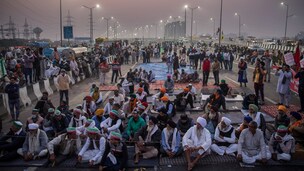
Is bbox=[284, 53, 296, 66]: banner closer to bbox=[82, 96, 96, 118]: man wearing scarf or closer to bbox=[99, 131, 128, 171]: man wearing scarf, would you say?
bbox=[82, 96, 96, 118]: man wearing scarf

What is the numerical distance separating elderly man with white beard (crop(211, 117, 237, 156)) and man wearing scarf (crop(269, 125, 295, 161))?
105 centimetres

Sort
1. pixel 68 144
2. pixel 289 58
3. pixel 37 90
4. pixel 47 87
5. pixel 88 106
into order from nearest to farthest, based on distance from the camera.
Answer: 1. pixel 68 144
2. pixel 88 106
3. pixel 289 58
4. pixel 37 90
5. pixel 47 87

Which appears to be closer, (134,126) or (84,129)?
(84,129)

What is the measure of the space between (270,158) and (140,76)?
13.7 meters

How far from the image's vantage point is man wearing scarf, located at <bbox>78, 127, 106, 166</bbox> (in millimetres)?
7621

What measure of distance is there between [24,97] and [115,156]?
906 cm

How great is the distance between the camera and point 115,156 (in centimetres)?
734

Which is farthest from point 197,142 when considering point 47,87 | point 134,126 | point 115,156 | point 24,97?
point 47,87

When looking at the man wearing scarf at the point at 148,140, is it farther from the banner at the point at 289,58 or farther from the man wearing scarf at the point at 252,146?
the banner at the point at 289,58

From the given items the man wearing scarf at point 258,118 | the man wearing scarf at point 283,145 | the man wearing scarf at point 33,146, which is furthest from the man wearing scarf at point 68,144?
the man wearing scarf at point 283,145

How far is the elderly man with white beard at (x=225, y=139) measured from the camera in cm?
811

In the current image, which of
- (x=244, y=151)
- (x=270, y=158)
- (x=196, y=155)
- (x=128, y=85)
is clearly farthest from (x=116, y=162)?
(x=128, y=85)

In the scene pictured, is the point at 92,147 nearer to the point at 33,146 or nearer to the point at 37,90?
the point at 33,146

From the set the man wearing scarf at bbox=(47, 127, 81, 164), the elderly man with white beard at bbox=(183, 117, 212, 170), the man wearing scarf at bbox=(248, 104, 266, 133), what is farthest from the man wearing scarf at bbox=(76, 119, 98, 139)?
the man wearing scarf at bbox=(248, 104, 266, 133)
